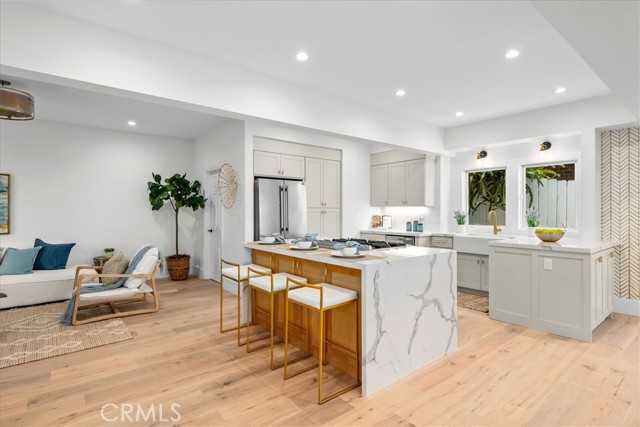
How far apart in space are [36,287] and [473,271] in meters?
6.34

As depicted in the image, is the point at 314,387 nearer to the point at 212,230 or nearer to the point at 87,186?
the point at 212,230

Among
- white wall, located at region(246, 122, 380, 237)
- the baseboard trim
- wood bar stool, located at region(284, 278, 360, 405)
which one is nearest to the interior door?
white wall, located at region(246, 122, 380, 237)

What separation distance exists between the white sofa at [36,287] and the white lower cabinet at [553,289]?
5874 mm

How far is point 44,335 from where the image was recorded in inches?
136

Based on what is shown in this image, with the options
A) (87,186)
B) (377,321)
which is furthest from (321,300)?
(87,186)

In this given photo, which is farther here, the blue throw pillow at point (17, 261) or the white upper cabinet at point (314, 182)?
the white upper cabinet at point (314, 182)

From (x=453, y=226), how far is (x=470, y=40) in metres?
3.72

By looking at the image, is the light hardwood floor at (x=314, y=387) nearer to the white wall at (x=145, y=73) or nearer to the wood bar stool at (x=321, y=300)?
the wood bar stool at (x=321, y=300)

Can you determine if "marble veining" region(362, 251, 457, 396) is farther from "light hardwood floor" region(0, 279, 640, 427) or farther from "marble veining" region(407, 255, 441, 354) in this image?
"light hardwood floor" region(0, 279, 640, 427)

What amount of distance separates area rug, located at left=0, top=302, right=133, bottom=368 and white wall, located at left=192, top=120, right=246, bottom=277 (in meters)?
1.67

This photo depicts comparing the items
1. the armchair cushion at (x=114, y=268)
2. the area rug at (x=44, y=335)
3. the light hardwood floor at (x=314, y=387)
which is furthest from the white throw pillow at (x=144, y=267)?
the light hardwood floor at (x=314, y=387)

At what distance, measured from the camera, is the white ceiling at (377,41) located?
7.60 feet

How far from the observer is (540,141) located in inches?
190

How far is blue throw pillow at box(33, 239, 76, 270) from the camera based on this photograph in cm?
491
